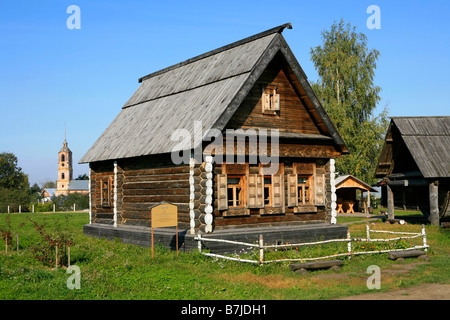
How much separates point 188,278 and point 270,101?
829 centimetres

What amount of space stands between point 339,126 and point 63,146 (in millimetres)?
97792

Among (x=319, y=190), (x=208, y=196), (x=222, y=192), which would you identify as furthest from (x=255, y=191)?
(x=319, y=190)

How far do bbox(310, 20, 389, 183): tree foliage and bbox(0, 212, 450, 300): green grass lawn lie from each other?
2458cm

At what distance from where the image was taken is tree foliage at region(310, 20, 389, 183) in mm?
39938

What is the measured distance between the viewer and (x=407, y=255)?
15000 millimetres

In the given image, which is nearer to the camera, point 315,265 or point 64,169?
point 315,265

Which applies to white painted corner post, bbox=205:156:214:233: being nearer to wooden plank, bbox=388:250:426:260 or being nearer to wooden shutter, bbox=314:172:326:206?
wooden shutter, bbox=314:172:326:206

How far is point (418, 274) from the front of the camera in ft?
41.9


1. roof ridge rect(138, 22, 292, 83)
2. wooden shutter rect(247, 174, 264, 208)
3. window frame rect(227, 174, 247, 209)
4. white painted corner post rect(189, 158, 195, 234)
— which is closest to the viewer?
white painted corner post rect(189, 158, 195, 234)

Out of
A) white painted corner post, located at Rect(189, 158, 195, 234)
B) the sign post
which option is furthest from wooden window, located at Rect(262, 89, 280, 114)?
the sign post

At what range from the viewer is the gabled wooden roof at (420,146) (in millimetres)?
24781

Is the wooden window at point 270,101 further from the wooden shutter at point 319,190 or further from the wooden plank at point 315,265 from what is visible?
the wooden plank at point 315,265

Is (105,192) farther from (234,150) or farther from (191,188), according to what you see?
(234,150)
